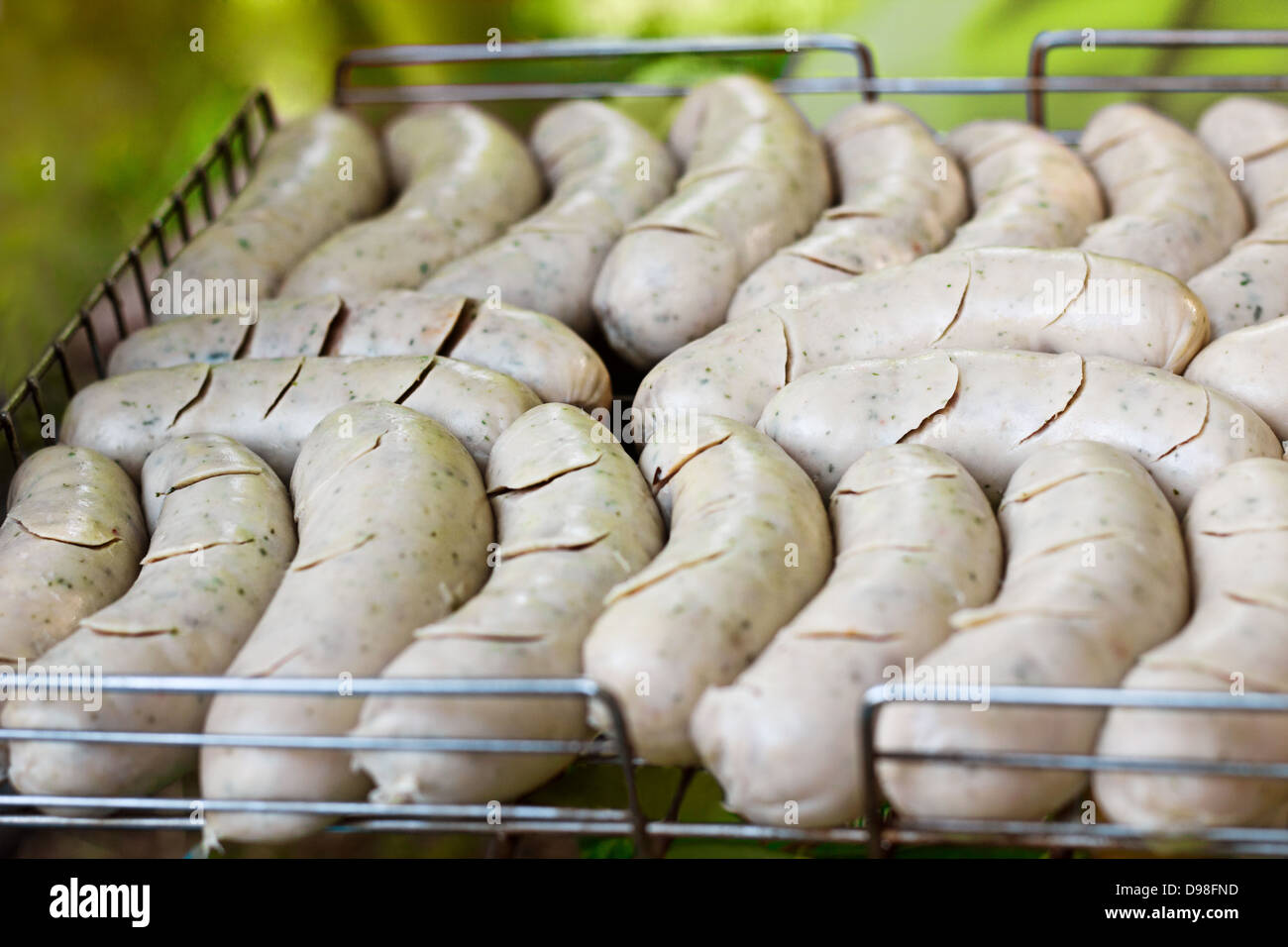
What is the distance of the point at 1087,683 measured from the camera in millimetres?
1691

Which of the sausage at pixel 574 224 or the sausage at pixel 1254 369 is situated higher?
the sausage at pixel 574 224

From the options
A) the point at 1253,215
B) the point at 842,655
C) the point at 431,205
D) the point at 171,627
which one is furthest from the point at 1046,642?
the point at 431,205

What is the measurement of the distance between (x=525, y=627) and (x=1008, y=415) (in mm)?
1071

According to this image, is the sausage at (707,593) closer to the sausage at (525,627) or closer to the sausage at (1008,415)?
the sausage at (525,627)

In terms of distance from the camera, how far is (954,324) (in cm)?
260

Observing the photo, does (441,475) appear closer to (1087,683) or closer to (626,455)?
(626,455)

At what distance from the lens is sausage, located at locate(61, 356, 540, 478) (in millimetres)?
2564

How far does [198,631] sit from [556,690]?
0.75 m

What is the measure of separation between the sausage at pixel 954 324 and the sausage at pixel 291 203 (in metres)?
1.31

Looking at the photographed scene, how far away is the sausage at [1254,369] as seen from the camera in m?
2.34

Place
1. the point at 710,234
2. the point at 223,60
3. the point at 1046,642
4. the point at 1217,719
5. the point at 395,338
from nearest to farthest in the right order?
1. the point at 1217,719
2. the point at 1046,642
3. the point at 395,338
4. the point at 710,234
5. the point at 223,60

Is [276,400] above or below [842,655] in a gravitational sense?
above
